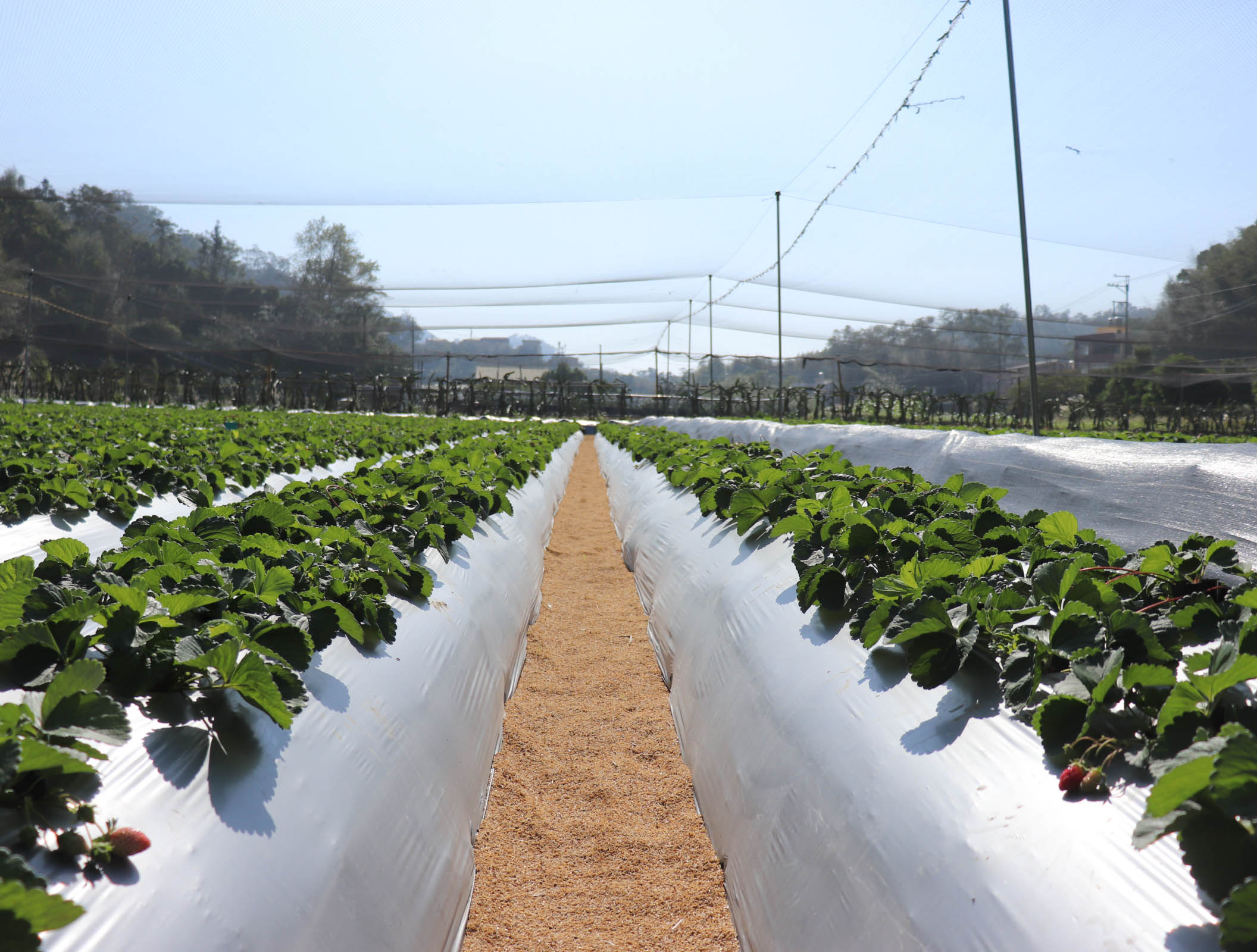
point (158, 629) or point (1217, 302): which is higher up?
point (1217, 302)

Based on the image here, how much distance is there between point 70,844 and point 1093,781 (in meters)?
1.50

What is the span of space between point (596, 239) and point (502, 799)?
50.8 ft

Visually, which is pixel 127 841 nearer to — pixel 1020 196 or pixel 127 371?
pixel 1020 196

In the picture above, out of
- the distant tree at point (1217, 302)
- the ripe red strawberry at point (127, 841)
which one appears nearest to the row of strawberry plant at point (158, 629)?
the ripe red strawberry at point (127, 841)

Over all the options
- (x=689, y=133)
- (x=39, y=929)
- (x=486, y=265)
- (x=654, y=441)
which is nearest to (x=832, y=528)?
(x=39, y=929)

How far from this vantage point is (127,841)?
3.51 ft

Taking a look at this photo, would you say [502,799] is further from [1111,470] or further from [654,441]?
[654,441]

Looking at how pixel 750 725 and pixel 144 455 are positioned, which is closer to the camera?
pixel 750 725

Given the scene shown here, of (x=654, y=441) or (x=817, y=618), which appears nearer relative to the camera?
(x=817, y=618)

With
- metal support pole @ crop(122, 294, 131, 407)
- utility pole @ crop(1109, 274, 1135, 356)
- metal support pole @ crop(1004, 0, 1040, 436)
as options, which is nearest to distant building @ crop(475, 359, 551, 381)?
metal support pole @ crop(122, 294, 131, 407)

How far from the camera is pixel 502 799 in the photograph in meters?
2.71

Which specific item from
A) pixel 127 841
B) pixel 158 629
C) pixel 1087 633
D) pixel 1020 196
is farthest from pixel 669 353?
pixel 127 841

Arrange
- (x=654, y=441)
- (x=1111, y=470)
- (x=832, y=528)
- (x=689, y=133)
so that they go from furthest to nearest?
1. (x=689, y=133)
2. (x=654, y=441)
3. (x=1111, y=470)
4. (x=832, y=528)

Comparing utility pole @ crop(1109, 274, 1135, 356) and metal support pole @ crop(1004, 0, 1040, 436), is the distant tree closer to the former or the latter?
utility pole @ crop(1109, 274, 1135, 356)
